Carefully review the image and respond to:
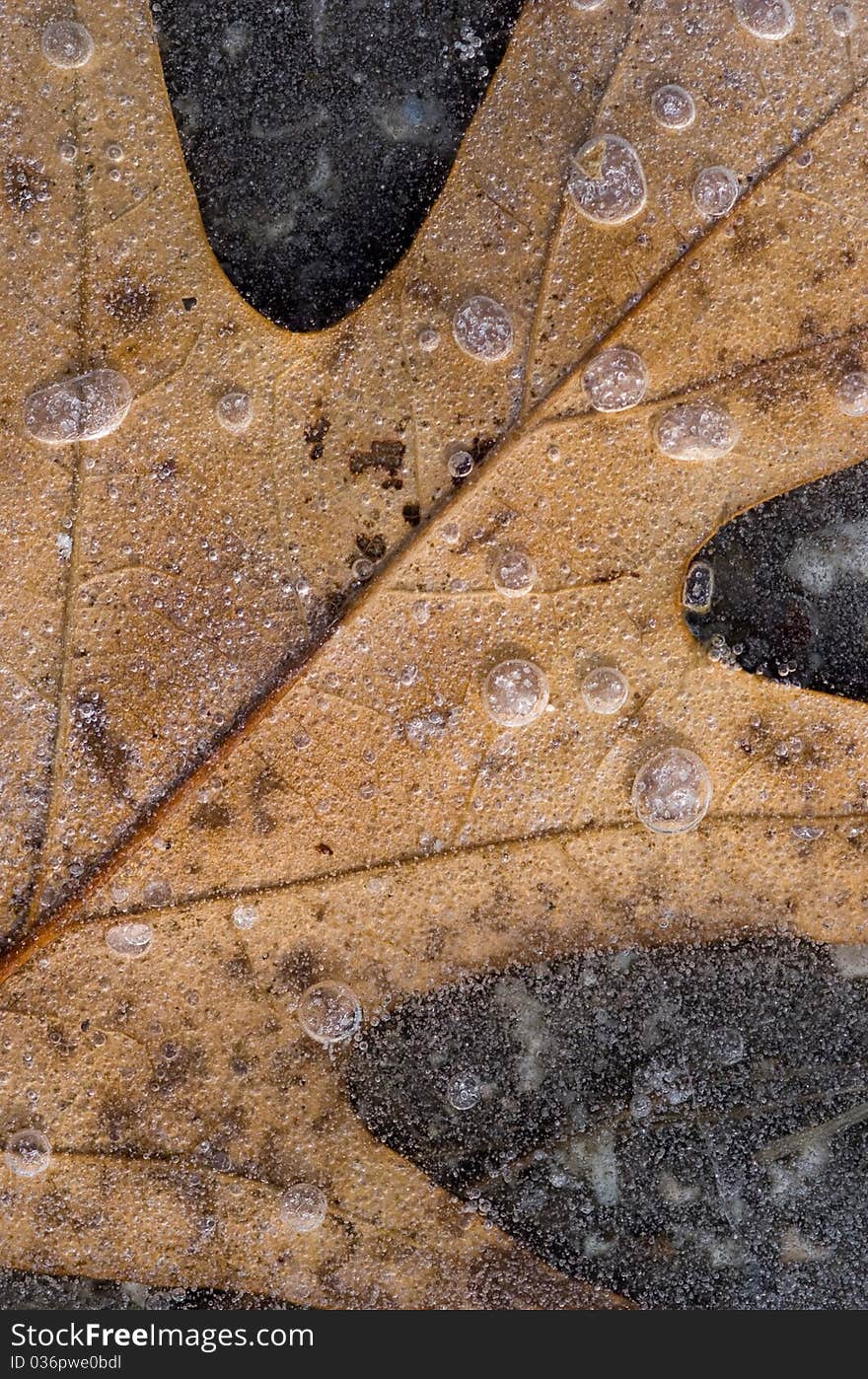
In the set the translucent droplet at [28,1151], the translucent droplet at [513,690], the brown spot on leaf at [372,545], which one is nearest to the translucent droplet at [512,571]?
the translucent droplet at [513,690]

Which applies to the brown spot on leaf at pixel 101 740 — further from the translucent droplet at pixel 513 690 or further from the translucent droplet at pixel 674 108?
the translucent droplet at pixel 674 108

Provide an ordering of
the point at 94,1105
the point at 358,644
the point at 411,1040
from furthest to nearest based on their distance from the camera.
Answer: the point at 411,1040
the point at 94,1105
the point at 358,644

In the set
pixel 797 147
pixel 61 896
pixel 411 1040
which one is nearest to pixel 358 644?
pixel 61 896

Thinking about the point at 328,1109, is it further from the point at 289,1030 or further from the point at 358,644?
the point at 358,644

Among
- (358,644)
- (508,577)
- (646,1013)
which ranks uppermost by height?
(508,577)

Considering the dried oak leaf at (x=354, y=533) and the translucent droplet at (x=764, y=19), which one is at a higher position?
the translucent droplet at (x=764, y=19)

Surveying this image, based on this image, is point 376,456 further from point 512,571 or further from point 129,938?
point 129,938

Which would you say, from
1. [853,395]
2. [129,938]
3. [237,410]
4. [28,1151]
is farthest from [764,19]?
[28,1151]

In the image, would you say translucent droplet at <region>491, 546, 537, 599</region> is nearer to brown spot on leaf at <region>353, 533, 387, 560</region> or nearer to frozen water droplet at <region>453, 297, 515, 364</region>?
brown spot on leaf at <region>353, 533, 387, 560</region>
